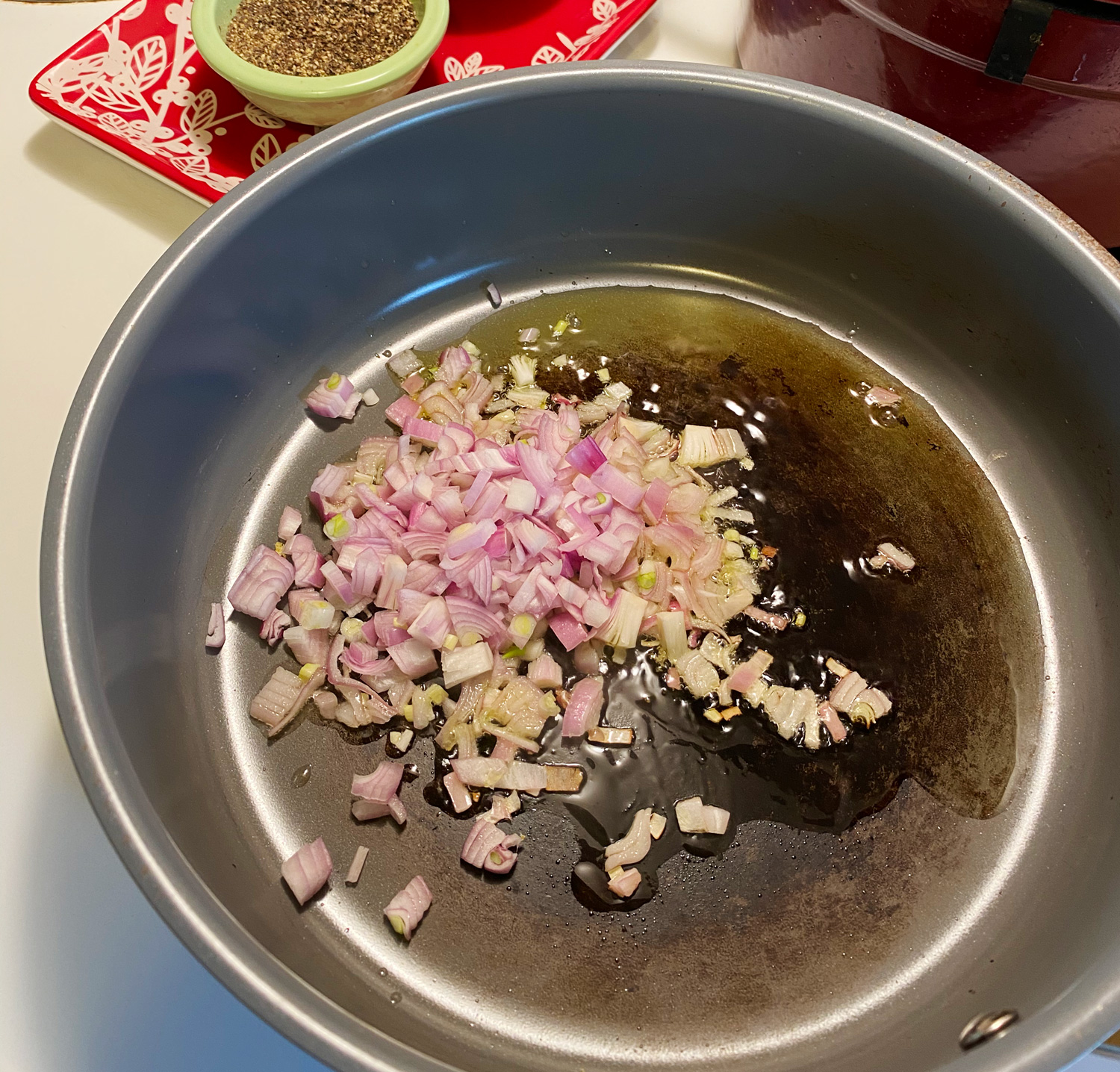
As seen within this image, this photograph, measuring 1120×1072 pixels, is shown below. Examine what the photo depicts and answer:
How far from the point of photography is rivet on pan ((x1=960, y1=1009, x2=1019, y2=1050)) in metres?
0.71

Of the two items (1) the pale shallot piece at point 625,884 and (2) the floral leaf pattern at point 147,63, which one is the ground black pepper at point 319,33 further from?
(1) the pale shallot piece at point 625,884

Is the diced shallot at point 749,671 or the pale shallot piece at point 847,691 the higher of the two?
the pale shallot piece at point 847,691

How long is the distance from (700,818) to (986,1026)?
307 millimetres

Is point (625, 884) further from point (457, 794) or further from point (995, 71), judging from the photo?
point (995, 71)

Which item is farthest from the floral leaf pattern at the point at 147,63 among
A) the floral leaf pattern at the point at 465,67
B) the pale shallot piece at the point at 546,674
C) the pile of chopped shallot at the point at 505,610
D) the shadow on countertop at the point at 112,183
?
the pale shallot piece at the point at 546,674

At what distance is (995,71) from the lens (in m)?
0.84

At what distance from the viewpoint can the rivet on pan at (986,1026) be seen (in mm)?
715

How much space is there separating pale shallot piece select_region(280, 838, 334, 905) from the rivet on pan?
630 mm

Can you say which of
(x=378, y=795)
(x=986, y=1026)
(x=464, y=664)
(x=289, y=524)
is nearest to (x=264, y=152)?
(x=289, y=524)

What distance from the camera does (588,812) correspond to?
2.89 feet

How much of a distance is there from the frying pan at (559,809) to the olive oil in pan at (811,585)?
18 millimetres

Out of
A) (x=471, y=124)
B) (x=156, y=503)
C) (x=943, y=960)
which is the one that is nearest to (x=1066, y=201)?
(x=471, y=124)

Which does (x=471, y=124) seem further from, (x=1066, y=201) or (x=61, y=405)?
(x=1066, y=201)

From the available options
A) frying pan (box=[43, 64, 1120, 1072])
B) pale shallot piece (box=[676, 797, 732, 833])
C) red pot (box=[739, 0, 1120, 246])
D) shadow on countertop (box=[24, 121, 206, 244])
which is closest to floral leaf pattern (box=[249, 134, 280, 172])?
shadow on countertop (box=[24, 121, 206, 244])
